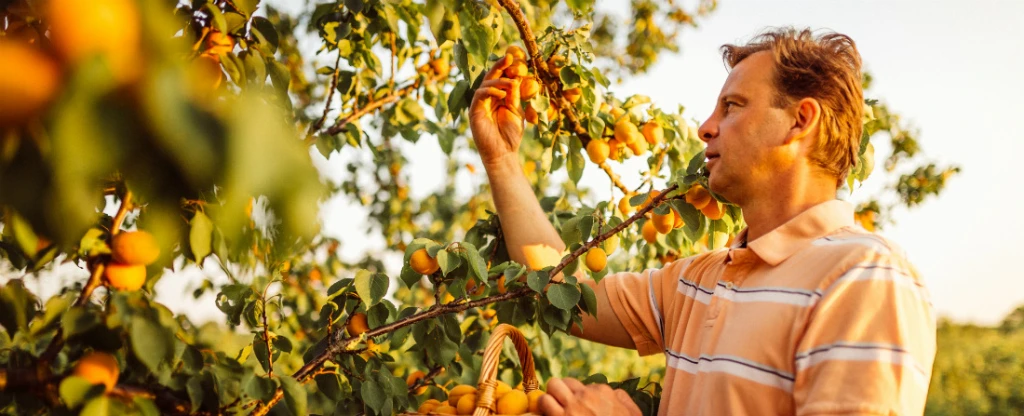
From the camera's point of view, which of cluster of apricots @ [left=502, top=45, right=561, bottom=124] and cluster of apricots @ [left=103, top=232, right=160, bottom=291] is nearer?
cluster of apricots @ [left=103, top=232, right=160, bottom=291]

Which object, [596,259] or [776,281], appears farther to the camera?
[596,259]

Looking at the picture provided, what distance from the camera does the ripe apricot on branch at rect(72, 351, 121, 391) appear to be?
757 mm

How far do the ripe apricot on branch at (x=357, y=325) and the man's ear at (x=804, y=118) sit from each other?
0.96m

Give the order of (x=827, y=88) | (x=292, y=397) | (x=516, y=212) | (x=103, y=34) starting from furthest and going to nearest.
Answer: (x=516, y=212)
(x=827, y=88)
(x=292, y=397)
(x=103, y=34)

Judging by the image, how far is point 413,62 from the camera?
2.43 meters

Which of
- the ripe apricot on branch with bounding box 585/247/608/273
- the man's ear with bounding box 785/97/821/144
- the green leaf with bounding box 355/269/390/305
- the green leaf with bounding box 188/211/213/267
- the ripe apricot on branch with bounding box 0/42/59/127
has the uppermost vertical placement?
the man's ear with bounding box 785/97/821/144

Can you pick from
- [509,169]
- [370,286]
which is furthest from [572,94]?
[370,286]

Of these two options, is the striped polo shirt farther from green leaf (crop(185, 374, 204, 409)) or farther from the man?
green leaf (crop(185, 374, 204, 409))

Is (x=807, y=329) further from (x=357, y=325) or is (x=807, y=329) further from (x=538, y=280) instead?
(x=357, y=325)

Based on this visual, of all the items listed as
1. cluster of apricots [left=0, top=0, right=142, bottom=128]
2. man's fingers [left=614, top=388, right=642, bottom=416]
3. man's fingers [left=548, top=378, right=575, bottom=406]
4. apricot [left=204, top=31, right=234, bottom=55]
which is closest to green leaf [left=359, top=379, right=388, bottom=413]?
man's fingers [left=548, top=378, right=575, bottom=406]

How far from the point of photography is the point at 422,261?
1.42m

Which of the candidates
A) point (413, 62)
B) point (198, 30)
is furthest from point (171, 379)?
point (413, 62)

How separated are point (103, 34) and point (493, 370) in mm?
1015

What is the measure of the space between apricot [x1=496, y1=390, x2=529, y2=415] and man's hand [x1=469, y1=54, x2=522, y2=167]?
2.45 ft
